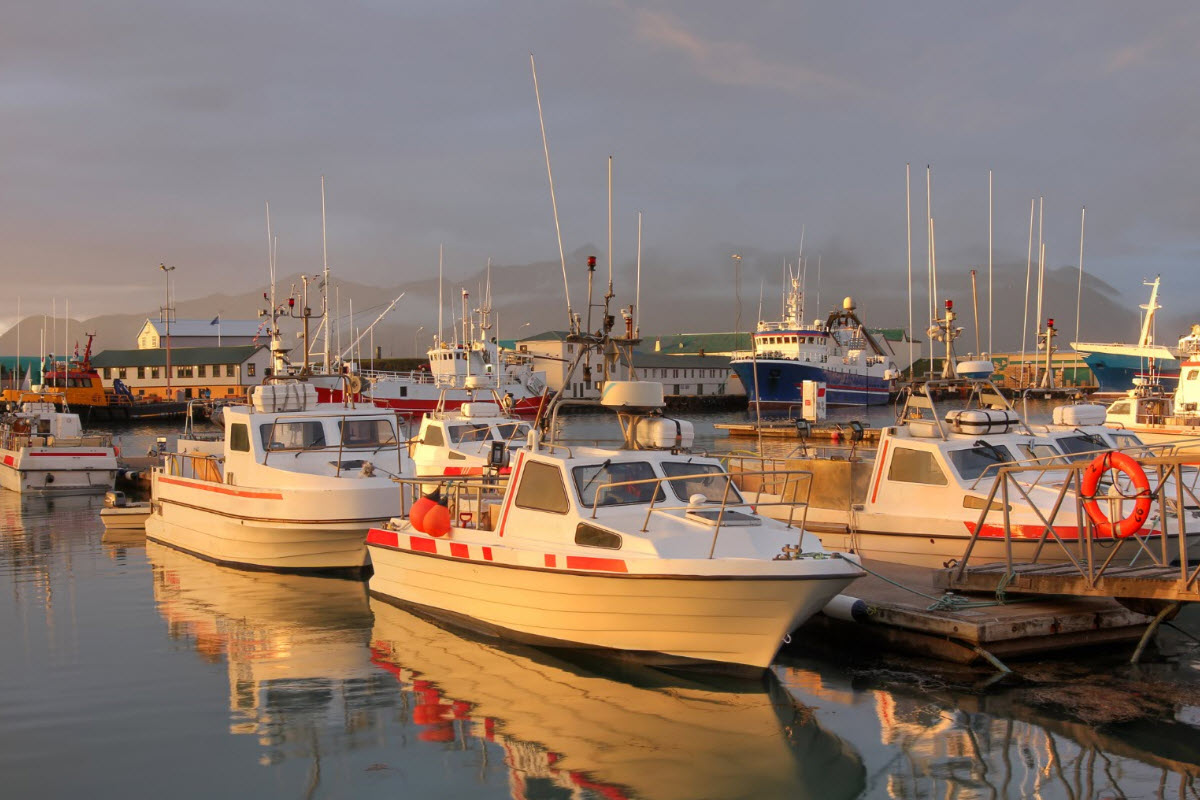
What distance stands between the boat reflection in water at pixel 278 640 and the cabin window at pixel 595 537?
2455mm

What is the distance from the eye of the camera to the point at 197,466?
63.8 feet

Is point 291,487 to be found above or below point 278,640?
above

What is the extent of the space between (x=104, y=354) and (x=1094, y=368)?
8215 centimetres

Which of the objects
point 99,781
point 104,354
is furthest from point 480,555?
point 104,354

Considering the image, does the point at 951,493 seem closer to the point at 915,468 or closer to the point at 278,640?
the point at 915,468

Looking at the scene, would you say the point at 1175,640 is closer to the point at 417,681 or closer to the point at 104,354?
the point at 417,681

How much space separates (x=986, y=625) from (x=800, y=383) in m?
66.9

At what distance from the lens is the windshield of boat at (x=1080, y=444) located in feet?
48.8

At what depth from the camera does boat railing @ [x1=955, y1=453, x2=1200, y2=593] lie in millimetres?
10094

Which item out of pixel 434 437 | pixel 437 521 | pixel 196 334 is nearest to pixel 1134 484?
pixel 437 521

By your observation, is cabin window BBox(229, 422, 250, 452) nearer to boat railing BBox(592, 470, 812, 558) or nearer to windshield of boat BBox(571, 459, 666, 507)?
windshield of boat BBox(571, 459, 666, 507)

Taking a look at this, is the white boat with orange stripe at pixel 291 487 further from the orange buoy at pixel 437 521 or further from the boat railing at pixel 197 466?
the orange buoy at pixel 437 521

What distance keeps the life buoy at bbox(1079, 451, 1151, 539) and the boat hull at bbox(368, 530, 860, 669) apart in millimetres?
2709

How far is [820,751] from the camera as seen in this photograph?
8633 millimetres
